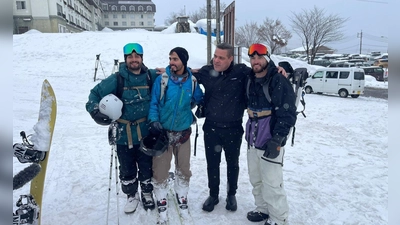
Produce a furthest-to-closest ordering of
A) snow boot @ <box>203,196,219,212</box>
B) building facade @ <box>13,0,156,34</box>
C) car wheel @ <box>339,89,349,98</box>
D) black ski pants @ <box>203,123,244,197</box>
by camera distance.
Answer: building facade @ <box>13,0,156,34</box> → car wheel @ <box>339,89,349,98</box> → snow boot @ <box>203,196,219,212</box> → black ski pants @ <box>203,123,244,197</box>

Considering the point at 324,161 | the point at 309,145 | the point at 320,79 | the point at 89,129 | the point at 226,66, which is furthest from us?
the point at 320,79

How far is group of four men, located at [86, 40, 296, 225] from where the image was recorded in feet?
10.3

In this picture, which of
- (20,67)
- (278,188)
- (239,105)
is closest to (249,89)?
(239,105)

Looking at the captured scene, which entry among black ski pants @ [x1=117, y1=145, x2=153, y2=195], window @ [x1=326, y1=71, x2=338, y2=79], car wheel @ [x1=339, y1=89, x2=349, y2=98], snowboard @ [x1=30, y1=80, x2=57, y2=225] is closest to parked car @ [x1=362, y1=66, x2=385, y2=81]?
window @ [x1=326, y1=71, x2=338, y2=79]

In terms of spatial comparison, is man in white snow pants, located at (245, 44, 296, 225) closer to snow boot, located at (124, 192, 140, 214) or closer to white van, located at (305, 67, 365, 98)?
snow boot, located at (124, 192, 140, 214)

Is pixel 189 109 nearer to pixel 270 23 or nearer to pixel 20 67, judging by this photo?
pixel 20 67

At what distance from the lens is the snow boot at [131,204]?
142 inches

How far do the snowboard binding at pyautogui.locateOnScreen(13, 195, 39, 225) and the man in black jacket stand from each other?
199 cm

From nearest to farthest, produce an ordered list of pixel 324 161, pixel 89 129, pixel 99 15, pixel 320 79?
pixel 324 161, pixel 89 129, pixel 320 79, pixel 99 15

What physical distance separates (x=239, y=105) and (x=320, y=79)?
1598 cm

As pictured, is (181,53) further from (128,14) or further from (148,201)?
(128,14)

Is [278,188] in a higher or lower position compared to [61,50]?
lower

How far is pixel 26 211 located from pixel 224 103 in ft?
7.59

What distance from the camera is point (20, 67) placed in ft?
60.1
